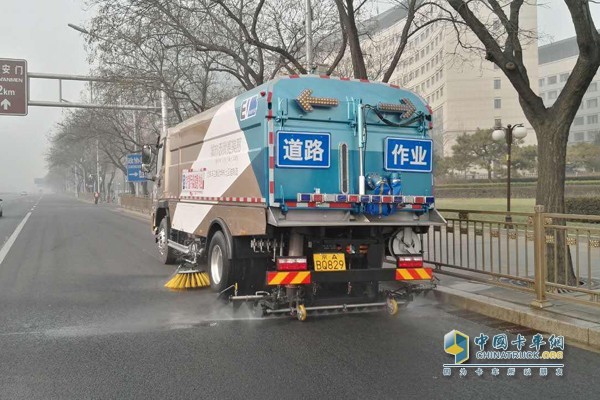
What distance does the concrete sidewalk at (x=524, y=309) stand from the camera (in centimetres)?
557

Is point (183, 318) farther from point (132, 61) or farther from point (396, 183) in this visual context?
point (132, 61)

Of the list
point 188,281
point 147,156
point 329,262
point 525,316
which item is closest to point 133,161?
point 147,156

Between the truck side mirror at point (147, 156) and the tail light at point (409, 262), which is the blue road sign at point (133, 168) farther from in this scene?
the tail light at point (409, 262)

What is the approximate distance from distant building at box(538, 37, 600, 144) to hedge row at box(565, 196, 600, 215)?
78.7 m

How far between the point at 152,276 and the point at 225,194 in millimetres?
3667

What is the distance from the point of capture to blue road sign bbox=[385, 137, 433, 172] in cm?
684

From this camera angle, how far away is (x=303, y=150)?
6332 mm

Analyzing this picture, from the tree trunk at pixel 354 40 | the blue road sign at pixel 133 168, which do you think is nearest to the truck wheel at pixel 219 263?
the tree trunk at pixel 354 40

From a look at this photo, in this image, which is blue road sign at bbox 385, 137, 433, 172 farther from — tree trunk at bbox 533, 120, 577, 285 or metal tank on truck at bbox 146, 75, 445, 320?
tree trunk at bbox 533, 120, 577, 285

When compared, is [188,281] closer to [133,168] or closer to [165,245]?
[165,245]

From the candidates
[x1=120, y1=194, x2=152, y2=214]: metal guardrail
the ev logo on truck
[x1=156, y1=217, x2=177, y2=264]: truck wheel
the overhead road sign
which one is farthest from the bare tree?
[x1=120, y1=194, x2=152, y2=214]: metal guardrail

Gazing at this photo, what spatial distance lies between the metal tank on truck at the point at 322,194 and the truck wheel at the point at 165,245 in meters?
4.06

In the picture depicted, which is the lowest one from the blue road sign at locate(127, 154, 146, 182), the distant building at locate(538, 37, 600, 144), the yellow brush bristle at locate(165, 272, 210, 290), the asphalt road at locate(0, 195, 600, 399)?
the asphalt road at locate(0, 195, 600, 399)

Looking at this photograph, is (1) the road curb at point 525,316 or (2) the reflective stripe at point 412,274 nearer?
(1) the road curb at point 525,316
